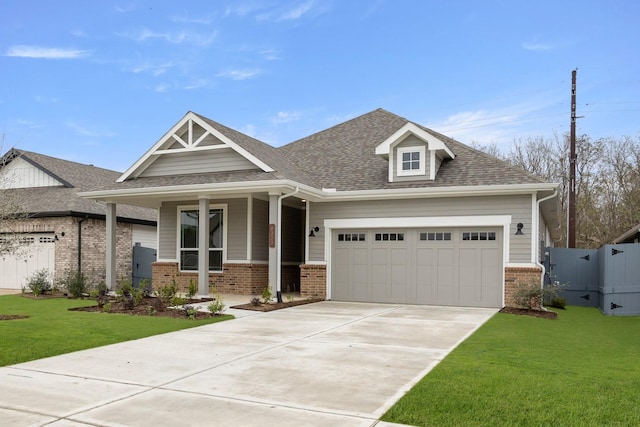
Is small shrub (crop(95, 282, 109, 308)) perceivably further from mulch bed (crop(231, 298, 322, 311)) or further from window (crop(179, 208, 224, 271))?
mulch bed (crop(231, 298, 322, 311))

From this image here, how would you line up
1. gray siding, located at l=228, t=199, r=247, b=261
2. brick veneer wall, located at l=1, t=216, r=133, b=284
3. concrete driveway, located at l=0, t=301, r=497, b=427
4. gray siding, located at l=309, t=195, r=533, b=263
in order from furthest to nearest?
brick veneer wall, located at l=1, t=216, r=133, b=284, gray siding, located at l=228, t=199, r=247, b=261, gray siding, located at l=309, t=195, r=533, b=263, concrete driveway, located at l=0, t=301, r=497, b=427

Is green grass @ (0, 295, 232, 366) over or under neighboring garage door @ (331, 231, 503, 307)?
under

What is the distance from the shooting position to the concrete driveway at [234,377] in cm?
499

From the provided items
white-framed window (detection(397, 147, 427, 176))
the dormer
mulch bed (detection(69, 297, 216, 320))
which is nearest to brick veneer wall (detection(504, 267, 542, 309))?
the dormer

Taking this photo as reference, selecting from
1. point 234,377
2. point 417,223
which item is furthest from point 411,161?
point 234,377

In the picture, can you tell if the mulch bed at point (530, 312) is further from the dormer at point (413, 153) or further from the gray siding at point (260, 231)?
the gray siding at point (260, 231)

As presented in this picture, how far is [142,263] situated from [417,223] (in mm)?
11808

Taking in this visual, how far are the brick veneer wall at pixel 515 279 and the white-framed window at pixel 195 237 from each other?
8.44 m

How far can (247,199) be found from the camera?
56.3ft

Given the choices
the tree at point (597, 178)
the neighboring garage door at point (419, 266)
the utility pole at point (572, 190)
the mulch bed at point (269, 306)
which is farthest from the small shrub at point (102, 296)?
the tree at point (597, 178)

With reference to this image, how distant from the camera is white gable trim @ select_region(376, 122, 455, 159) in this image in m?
14.9

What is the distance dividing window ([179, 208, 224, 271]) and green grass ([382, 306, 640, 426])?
9.94m

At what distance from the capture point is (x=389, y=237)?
50.4 ft

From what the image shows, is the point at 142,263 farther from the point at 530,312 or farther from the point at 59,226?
the point at 530,312
